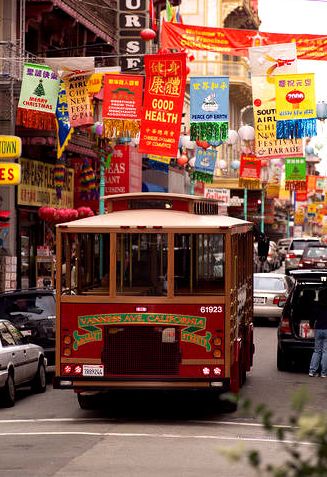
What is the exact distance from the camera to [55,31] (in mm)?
39688

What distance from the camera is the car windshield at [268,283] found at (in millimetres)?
33009

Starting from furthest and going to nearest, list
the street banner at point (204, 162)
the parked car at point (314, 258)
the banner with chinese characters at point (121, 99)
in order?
the parked car at point (314, 258) < the street banner at point (204, 162) < the banner with chinese characters at point (121, 99)

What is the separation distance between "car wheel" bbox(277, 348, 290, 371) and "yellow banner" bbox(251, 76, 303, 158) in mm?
8070

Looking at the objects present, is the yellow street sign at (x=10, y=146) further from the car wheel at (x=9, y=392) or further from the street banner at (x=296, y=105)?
the car wheel at (x=9, y=392)

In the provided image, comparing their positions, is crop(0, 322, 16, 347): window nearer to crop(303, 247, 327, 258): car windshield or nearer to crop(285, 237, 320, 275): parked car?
crop(303, 247, 327, 258): car windshield

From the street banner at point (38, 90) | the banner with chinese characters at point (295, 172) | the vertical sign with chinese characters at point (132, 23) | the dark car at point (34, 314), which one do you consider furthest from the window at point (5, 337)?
the banner with chinese characters at point (295, 172)

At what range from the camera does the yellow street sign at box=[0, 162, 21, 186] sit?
29438mm

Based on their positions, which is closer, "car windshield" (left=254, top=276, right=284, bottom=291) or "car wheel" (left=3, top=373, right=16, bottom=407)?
"car wheel" (left=3, top=373, right=16, bottom=407)

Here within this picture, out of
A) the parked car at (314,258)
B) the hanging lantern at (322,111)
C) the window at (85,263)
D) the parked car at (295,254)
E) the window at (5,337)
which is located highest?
the hanging lantern at (322,111)

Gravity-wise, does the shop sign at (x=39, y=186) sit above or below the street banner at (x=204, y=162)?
below

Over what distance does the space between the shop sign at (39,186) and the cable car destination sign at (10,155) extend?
212 inches

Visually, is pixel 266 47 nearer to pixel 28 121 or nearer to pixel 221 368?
pixel 28 121

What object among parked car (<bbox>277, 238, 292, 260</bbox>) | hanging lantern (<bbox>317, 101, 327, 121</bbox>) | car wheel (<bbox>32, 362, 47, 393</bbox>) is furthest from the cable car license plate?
parked car (<bbox>277, 238, 292, 260</bbox>)

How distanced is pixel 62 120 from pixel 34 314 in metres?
11.2
